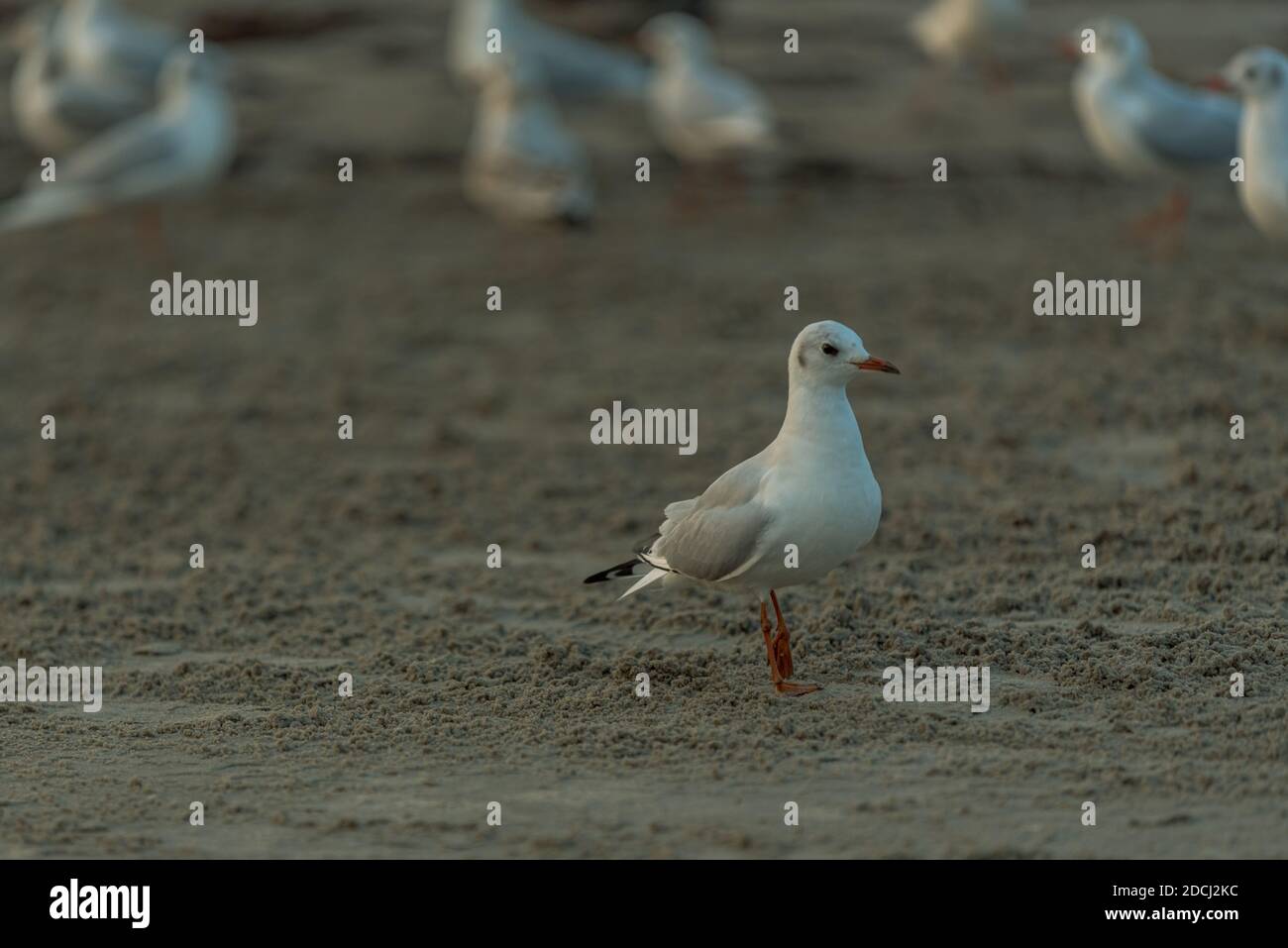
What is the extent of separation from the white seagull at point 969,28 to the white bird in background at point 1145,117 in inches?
135

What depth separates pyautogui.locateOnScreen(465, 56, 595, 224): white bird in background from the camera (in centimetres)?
1248

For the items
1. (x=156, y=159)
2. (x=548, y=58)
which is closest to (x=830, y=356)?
(x=156, y=159)

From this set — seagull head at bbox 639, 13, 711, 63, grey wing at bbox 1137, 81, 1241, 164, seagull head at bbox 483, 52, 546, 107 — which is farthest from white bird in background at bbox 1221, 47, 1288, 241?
seagull head at bbox 483, 52, 546, 107

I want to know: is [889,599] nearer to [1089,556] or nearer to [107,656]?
[1089,556]

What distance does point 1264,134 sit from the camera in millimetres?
9039

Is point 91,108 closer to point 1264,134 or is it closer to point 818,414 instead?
point 1264,134

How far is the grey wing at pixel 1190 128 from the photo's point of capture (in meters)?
11.7

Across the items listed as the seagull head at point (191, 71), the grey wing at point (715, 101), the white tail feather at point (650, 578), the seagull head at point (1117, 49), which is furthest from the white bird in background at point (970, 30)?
the white tail feather at point (650, 578)

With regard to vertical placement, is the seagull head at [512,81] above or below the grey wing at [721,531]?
above

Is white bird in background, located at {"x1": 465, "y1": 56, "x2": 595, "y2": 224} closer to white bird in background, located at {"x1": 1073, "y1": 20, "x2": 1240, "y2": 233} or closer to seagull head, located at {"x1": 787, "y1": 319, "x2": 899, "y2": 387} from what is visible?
white bird in background, located at {"x1": 1073, "y1": 20, "x2": 1240, "y2": 233}

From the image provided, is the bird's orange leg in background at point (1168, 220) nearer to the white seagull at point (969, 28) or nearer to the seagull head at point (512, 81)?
the white seagull at point (969, 28)

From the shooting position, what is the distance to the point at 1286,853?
14.6 feet

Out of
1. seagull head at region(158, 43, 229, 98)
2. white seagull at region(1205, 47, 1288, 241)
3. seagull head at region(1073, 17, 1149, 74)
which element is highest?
seagull head at region(158, 43, 229, 98)

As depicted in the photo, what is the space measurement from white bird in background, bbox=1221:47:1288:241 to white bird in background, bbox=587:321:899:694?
418 cm
